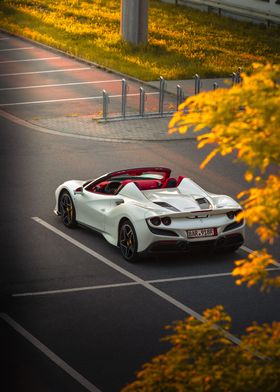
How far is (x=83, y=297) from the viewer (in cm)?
1596

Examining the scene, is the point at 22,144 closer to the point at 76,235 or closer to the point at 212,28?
the point at 76,235

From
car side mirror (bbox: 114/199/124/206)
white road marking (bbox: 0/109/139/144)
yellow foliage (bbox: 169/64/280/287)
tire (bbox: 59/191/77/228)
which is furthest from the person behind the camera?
white road marking (bbox: 0/109/139/144)

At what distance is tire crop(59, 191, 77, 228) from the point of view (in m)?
19.4

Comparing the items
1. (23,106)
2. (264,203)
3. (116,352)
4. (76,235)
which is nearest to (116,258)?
(76,235)

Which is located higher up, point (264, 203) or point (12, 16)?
point (264, 203)

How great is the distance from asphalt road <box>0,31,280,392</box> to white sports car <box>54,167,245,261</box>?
325 mm

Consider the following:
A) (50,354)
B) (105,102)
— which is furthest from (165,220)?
(105,102)

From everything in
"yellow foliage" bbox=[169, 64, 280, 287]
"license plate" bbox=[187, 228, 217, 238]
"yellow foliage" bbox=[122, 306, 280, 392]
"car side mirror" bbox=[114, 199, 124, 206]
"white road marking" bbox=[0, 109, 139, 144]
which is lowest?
"white road marking" bbox=[0, 109, 139, 144]

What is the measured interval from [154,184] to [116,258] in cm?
156

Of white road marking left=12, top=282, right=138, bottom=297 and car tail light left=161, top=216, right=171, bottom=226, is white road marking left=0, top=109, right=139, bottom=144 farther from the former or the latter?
white road marking left=12, top=282, right=138, bottom=297

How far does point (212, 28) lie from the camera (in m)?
46.8

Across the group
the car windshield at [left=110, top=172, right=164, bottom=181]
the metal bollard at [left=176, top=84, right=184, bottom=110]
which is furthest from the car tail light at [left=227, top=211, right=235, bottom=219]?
the metal bollard at [left=176, top=84, right=184, bottom=110]

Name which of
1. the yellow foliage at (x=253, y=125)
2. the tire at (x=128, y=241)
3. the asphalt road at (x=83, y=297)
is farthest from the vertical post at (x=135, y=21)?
the yellow foliage at (x=253, y=125)

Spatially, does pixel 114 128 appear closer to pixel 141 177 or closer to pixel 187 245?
pixel 141 177
